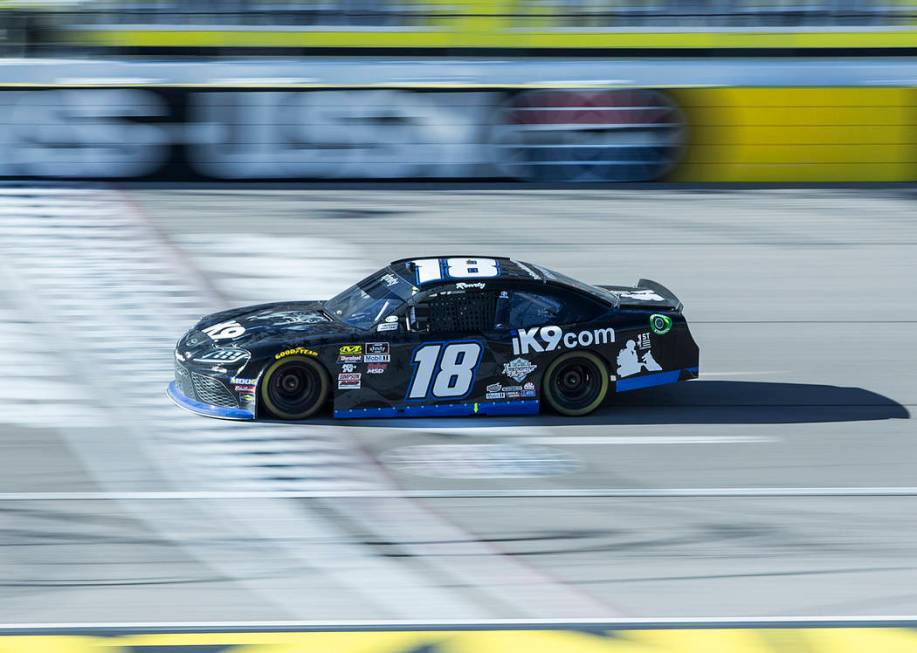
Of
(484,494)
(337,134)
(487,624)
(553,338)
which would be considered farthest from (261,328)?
(337,134)

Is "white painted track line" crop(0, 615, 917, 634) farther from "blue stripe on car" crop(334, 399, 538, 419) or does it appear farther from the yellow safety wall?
the yellow safety wall

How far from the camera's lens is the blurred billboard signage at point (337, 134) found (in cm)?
1728

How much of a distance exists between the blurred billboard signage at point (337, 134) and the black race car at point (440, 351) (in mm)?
8295

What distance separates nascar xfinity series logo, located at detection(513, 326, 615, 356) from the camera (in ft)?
30.2

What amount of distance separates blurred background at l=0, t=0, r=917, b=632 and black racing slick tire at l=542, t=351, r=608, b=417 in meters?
0.15

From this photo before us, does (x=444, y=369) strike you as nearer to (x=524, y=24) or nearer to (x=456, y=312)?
(x=456, y=312)

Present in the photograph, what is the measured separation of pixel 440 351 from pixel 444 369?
0.14 metres

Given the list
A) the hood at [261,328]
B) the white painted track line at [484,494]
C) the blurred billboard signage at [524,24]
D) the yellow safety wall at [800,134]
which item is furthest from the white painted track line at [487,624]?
the blurred billboard signage at [524,24]

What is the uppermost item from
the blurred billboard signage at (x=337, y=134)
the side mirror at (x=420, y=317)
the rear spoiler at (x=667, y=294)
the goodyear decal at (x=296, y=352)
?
the blurred billboard signage at (x=337, y=134)

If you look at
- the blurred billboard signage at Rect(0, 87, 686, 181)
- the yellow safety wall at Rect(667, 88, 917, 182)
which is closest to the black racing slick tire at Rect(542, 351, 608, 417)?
the blurred billboard signage at Rect(0, 87, 686, 181)

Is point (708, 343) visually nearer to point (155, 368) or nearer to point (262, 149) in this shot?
point (155, 368)

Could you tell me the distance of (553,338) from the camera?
9258 mm

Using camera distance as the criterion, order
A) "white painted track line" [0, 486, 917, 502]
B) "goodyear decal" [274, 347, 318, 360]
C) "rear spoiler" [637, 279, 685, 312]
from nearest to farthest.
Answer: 1. "white painted track line" [0, 486, 917, 502]
2. "goodyear decal" [274, 347, 318, 360]
3. "rear spoiler" [637, 279, 685, 312]

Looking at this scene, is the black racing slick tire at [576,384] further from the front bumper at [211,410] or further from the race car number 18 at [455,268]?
the front bumper at [211,410]
